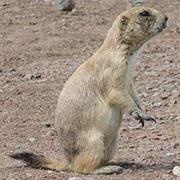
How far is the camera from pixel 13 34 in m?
14.8

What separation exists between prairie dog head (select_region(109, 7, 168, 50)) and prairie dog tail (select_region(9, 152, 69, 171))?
130 cm

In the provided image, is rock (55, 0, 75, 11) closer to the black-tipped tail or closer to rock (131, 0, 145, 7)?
rock (131, 0, 145, 7)

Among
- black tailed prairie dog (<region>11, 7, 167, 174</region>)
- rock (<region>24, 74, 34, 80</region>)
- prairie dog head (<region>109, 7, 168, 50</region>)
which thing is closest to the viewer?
black tailed prairie dog (<region>11, 7, 167, 174</region>)

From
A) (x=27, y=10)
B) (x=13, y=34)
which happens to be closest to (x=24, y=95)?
(x=13, y=34)

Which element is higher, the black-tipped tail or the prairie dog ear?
the prairie dog ear

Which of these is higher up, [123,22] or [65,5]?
[123,22]

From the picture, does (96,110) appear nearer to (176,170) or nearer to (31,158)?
(31,158)

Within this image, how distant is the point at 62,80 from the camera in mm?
11727

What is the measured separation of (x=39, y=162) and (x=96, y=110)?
2.38ft

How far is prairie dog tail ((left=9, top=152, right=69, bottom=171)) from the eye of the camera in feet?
26.0

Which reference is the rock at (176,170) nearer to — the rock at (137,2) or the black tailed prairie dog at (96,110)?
the black tailed prairie dog at (96,110)

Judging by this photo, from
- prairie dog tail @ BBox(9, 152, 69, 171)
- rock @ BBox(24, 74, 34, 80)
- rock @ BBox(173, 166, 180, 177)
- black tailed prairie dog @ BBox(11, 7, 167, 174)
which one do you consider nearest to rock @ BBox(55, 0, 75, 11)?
rock @ BBox(24, 74, 34, 80)

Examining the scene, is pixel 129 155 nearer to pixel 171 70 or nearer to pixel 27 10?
pixel 171 70

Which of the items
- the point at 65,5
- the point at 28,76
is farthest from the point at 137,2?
the point at 28,76
